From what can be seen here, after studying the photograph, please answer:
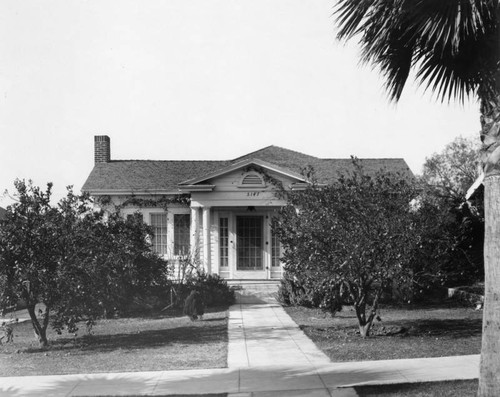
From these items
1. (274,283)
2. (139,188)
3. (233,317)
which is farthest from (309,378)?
(139,188)

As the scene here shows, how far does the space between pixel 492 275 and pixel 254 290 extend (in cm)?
1401

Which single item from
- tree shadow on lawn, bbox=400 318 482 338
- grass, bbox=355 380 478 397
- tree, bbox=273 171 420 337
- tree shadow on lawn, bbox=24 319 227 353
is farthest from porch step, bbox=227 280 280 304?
grass, bbox=355 380 478 397

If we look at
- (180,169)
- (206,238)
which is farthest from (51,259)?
(180,169)

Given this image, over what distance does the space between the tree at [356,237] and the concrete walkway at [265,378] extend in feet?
5.71

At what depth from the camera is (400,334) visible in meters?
12.0

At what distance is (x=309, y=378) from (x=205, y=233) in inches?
540

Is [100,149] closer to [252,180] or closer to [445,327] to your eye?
[252,180]

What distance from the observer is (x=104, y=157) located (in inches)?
1014

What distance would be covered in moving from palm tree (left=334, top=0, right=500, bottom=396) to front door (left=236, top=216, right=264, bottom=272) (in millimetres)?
14405

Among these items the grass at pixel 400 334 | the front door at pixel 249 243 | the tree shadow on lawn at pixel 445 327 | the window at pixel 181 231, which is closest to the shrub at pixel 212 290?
the grass at pixel 400 334

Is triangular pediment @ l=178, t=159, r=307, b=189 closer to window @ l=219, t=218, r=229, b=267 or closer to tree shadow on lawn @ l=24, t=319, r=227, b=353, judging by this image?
window @ l=219, t=218, r=229, b=267

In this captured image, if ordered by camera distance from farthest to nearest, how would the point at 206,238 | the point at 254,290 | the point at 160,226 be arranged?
the point at 160,226 < the point at 206,238 < the point at 254,290

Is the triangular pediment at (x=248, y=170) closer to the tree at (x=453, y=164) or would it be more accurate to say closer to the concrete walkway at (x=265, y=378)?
the concrete walkway at (x=265, y=378)

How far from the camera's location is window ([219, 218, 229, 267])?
74.1 feet
